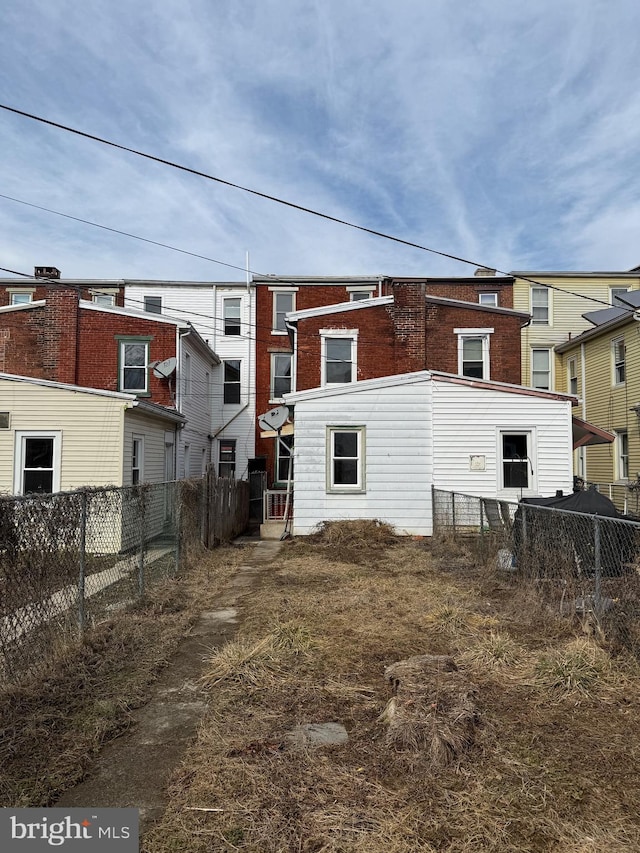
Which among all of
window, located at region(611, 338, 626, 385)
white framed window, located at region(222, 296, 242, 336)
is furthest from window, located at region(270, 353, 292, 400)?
window, located at region(611, 338, 626, 385)

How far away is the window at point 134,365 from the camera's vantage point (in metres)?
17.8

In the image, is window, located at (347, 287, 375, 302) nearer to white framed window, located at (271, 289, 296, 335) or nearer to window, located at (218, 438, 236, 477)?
white framed window, located at (271, 289, 296, 335)

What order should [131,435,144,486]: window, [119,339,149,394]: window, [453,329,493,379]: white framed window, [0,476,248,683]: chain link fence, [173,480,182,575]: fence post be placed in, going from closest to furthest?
1. [0,476,248,683]: chain link fence
2. [173,480,182,575]: fence post
3. [131,435,144,486]: window
4. [119,339,149,394]: window
5. [453,329,493,379]: white framed window

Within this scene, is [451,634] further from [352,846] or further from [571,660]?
[352,846]

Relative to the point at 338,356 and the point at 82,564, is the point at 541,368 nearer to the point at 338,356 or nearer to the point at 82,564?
the point at 338,356

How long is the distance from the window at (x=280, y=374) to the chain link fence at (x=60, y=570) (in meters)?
16.7

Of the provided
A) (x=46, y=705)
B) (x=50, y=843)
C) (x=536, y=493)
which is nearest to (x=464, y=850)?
(x=50, y=843)

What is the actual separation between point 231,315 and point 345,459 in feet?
46.8

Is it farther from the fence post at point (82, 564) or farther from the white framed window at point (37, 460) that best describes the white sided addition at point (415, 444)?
the fence post at point (82, 564)

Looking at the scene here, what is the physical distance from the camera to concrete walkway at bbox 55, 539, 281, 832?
3.10m

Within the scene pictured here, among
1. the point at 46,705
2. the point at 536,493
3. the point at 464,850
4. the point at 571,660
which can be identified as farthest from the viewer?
the point at 536,493

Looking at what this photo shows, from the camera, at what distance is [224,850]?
2639mm

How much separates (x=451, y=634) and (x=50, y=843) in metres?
4.03

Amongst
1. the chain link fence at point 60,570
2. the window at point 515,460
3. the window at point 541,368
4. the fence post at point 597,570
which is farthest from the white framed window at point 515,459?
the window at point 541,368
